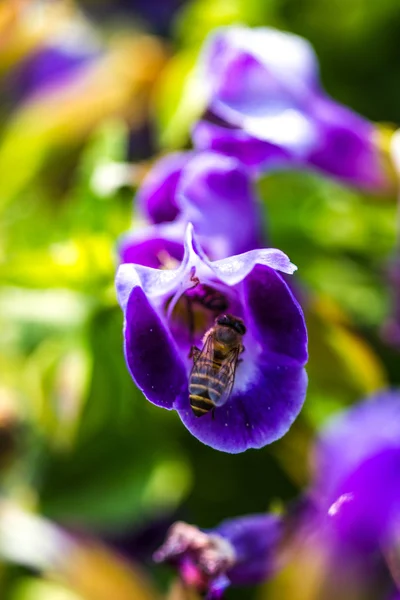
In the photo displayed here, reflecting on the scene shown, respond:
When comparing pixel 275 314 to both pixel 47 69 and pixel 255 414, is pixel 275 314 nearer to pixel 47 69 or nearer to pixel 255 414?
pixel 255 414

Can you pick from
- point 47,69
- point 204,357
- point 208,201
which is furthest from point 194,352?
point 47,69

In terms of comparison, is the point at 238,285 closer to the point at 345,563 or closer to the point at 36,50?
the point at 345,563

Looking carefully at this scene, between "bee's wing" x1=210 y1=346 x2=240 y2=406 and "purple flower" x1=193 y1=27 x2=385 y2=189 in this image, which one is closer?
"bee's wing" x1=210 y1=346 x2=240 y2=406

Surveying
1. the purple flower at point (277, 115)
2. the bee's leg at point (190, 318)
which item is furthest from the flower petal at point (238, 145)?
the bee's leg at point (190, 318)

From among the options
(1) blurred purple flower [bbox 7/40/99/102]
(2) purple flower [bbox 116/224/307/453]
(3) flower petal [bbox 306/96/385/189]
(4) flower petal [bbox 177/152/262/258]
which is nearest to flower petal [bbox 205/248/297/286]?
(2) purple flower [bbox 116/224/307/453]

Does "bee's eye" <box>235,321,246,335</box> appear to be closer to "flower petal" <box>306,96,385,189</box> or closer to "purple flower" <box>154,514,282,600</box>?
"purple flower" <box>154,514,282,600</box>
